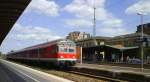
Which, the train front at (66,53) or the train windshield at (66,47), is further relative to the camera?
the train windshield at (66,47)

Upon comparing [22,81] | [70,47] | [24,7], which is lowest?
[22,81]

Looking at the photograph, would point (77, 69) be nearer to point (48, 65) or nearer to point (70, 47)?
point (70, 47)

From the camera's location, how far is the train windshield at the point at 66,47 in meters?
36.4

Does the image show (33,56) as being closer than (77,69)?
No

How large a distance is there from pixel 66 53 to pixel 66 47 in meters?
0.64

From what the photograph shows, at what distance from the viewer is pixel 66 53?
3684 centimetres

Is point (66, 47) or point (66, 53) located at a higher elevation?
point (66, 47)

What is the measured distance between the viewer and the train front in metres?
36.1

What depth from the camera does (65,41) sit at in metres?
37.2

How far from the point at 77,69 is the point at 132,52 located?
116 feet

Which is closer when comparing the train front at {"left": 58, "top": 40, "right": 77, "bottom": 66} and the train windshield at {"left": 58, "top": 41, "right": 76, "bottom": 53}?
the train front at {"left": 58, "top": 40, "right": 77, "bottom": 66}

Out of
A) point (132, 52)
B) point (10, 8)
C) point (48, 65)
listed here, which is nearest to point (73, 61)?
point (48, 65)

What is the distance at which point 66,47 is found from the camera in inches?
1454

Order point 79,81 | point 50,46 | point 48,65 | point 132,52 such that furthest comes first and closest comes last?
1. point 132,52
2. point 48,65
3. point 50,46
4. point 79,81
